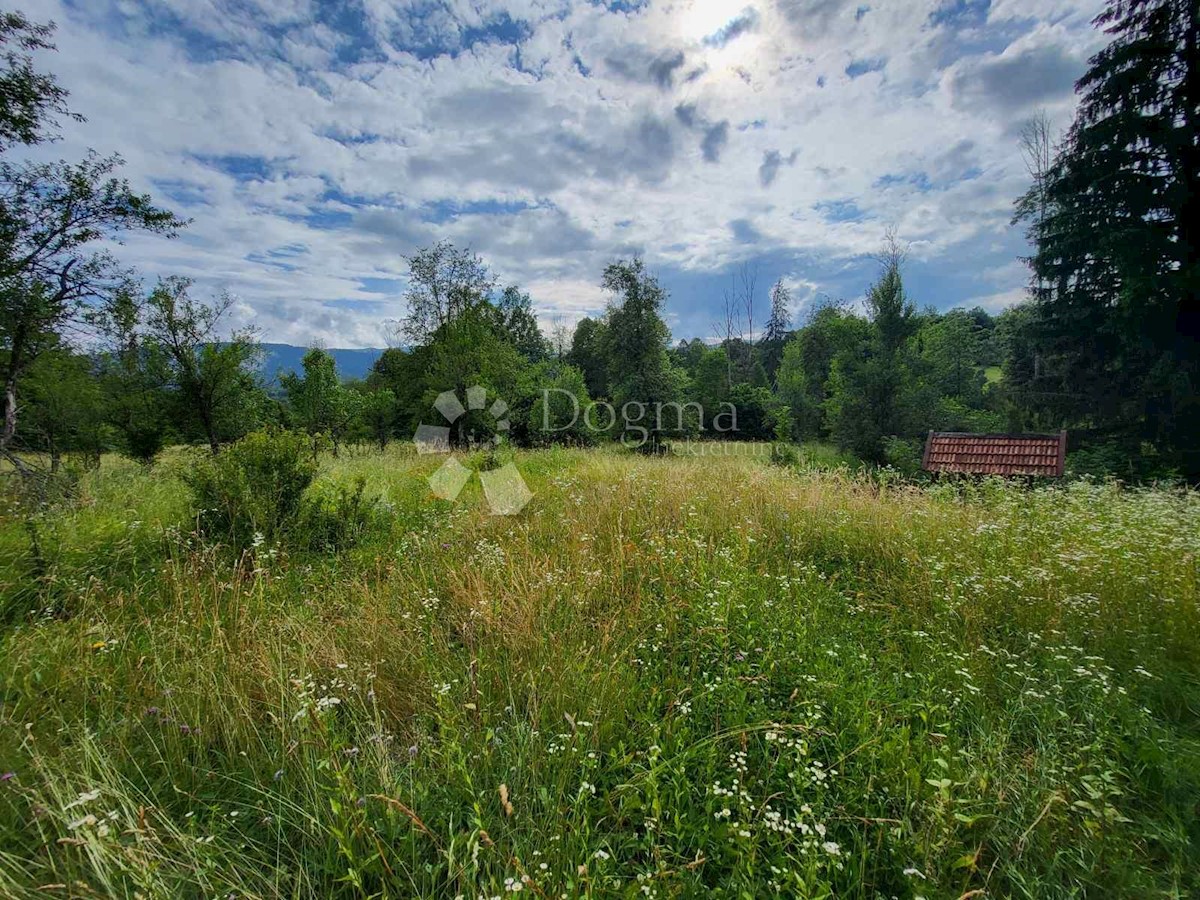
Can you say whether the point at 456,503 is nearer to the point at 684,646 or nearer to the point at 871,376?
the point at 684,646

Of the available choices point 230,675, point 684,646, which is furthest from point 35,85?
point 684,646

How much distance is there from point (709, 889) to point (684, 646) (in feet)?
4.52

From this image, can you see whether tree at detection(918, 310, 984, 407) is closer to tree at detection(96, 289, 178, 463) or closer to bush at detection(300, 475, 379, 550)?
bush at detection(300, 475, 379, 550)

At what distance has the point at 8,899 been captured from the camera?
4.26 feet

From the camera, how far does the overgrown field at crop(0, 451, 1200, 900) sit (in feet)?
4.99

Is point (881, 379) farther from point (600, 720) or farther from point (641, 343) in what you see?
point (600, 720)

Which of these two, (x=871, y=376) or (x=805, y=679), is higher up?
(x=871, y=376)

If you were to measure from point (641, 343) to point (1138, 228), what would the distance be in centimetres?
1750

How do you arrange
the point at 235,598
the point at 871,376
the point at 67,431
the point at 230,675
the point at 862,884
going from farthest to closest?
the point at 871,376 < the point at 67,431 < the point at 235,598 < the point at 230,675 < the point at 862,884

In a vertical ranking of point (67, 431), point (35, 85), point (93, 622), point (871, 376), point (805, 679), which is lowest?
point (805, 679)

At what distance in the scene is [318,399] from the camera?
55.2ft

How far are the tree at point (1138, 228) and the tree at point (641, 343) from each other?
15.0 metres

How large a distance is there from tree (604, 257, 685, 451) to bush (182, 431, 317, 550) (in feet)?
61.2

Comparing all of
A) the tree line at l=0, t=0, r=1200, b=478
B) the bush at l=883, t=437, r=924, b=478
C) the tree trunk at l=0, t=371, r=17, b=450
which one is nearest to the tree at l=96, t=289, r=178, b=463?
the tree line at l=0, t=0, r=1200, b=478
